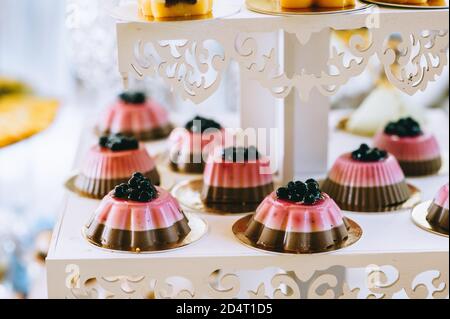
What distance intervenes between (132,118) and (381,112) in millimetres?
612

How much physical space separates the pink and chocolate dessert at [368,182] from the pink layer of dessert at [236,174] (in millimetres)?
152

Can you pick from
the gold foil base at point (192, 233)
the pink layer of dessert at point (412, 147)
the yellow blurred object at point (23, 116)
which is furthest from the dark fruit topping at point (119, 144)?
the yellow blurred object at point (23, 116)

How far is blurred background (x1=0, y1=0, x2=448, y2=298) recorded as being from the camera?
9.22 feet

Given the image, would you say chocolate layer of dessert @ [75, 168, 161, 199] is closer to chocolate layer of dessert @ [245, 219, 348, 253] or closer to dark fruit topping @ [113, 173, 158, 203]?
dark fruit topping @ [113, 173, 158, 203]

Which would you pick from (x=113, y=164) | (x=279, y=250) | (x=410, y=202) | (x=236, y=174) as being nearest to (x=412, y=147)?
(x=410, y=202)

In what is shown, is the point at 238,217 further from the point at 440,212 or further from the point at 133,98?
the point at 133,98

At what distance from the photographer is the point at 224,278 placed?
1.55 m

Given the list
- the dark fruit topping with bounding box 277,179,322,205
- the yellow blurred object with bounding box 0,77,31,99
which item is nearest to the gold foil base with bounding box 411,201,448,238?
the dark fruit topping with bounding box 277,179,322,205

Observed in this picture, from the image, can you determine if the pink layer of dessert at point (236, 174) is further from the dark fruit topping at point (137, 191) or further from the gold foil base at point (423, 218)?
the gold foil base at point (423, 218)

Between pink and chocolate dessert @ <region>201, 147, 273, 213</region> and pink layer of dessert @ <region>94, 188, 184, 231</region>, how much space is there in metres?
0.18

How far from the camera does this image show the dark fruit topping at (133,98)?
7.18 ft

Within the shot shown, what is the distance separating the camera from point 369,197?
1.71 meters

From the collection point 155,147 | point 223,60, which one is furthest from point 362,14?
point 155,147
